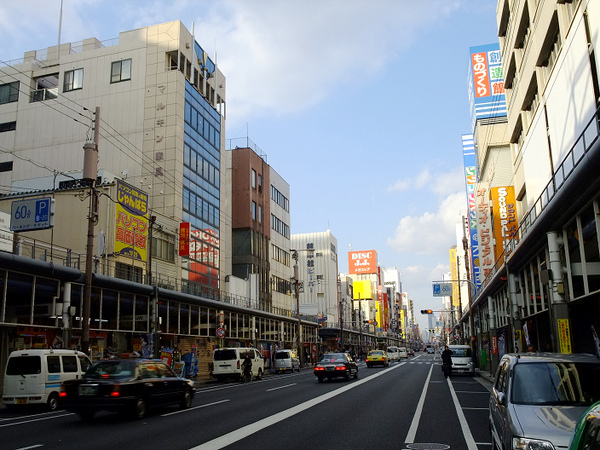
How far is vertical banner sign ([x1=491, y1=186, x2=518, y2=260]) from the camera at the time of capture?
3506cm

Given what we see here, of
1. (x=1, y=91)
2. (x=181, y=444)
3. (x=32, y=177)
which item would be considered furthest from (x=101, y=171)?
(x=181, y=444)

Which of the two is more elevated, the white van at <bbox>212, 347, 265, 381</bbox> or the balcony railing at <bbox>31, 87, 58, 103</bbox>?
the balcony railing at <bbox>31, 87, 58, 103</bbox>

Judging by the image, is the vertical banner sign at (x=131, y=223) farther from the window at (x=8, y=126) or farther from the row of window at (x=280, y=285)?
the row of window at (x=280, y=285)

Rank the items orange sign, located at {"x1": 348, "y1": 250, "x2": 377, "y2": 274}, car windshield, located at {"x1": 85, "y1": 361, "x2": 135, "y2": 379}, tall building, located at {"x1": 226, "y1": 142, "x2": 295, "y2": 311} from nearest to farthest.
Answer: car windshield, located at {"x1": 85, "y1": 361, "x2": 135, "y2": 379}
tall building, located at {"x1": 226, "y1": 142, "x2": 295, "y2": 311}
orange sign, located at {"x1": 348, "y1": 250, "x2": 377, "y2": 274}

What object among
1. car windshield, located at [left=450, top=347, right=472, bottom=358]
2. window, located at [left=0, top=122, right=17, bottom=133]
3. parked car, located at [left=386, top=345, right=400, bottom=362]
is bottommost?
parked car, located at [left=386, top=345, right=400, bottom=362]

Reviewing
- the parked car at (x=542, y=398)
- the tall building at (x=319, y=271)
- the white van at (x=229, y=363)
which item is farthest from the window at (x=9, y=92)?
the tall building at (x=319, y=271)

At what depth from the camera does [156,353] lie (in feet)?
96.1

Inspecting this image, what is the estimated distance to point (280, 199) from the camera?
76812mm

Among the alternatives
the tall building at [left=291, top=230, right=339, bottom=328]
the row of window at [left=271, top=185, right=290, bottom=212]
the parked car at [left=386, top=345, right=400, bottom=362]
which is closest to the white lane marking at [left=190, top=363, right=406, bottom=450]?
the parked car at [left=386, top=345, right=400, bottom=362]

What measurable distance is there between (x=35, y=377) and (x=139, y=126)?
117 ft

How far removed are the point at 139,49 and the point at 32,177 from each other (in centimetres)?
1647

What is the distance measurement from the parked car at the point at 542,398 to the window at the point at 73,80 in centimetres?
5374

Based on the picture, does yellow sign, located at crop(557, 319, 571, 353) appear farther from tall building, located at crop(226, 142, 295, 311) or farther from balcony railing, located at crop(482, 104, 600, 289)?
tall building, located at crop(226, 142, 295, 311)

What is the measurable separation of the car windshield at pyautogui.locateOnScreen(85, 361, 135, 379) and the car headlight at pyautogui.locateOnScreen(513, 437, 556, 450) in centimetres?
1082
